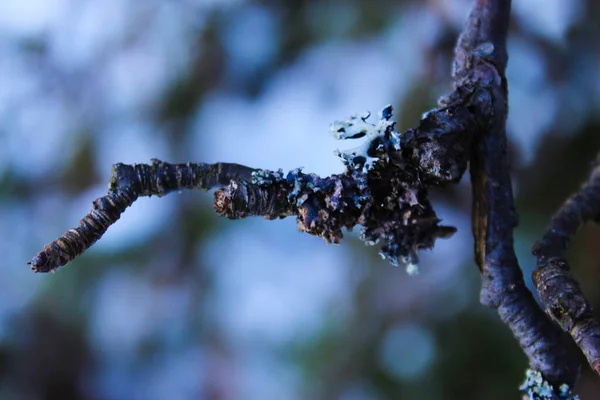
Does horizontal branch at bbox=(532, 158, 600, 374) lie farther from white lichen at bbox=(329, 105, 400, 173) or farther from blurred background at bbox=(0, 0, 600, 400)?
blurred background at bbox=(0, 0, 600, 400)

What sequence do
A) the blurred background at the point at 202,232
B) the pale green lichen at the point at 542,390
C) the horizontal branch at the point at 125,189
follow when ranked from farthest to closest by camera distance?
the blurred background at the point at 202,232 < the pale green lichen at the point at 542,390 < the horizontal branch at the point at 125,189

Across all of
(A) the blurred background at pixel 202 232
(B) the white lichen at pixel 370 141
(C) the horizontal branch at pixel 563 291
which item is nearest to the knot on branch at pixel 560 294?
(C) the horizontal branch at pixel 563 291

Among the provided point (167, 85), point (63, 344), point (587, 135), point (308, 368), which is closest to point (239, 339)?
point (308, 368)

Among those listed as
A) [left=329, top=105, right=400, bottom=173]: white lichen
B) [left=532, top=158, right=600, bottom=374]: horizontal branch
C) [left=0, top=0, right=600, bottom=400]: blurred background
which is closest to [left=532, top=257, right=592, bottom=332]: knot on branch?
[left=532, top=158, right=600, bottom=374]: horizontal branch

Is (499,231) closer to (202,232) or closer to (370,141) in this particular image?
(370,141)

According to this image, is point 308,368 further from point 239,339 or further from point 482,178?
point 482,178

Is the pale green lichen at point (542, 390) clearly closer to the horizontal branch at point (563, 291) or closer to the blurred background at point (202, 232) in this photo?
the horizontal branch at point (563, 291)
